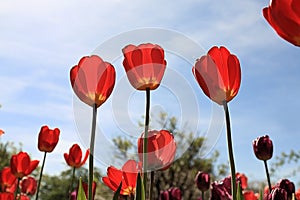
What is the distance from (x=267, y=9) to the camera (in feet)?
3.65

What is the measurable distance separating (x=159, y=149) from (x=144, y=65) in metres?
0.30

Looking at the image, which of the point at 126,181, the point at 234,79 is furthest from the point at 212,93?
the point at 126,181

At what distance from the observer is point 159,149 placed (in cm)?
149

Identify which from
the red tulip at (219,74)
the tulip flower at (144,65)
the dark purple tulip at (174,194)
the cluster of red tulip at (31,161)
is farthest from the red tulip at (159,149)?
the cluster of red tulip at (31,161)

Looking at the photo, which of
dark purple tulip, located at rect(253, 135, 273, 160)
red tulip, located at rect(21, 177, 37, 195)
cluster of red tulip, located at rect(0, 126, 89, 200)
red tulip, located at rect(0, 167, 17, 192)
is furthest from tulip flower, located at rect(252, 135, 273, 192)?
red tulip, located at rect(21, 177, 37, 195)

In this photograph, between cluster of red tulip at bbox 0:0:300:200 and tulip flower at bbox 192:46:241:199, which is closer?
cluster of red tulip at bbox 0:0:300:200

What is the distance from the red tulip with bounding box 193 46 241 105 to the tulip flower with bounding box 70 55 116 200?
10.3 inches

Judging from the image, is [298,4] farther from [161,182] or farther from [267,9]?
[161,182]

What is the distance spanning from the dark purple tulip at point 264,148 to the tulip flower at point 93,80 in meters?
0.98

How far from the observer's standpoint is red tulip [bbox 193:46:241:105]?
1183mm

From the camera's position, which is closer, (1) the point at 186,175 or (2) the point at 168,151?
(2) the point at 168,151

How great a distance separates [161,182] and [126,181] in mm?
9653

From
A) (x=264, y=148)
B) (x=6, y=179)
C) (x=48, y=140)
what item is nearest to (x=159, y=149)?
(x=264, y=148)

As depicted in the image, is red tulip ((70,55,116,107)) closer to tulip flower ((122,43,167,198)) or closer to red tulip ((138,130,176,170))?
tulip flower ((122,43,167,198))
